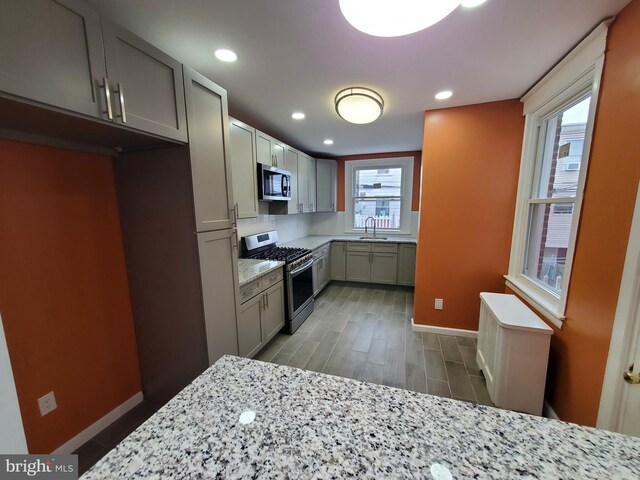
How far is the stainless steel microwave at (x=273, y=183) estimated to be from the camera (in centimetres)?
282

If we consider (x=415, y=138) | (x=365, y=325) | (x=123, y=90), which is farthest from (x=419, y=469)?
(x=415, y=138)

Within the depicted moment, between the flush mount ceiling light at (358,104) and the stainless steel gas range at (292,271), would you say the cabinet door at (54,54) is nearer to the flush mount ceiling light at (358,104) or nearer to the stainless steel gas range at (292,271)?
the flush mount ceiling light at (358,104)

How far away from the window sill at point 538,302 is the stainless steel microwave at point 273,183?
104 inches

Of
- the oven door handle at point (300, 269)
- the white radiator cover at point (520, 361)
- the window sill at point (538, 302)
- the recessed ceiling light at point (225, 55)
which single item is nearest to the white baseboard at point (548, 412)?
the white radiator cover at point (520, 361)

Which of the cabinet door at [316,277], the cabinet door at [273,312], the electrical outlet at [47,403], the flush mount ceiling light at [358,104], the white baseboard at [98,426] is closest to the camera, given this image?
the electrical outlet at [47,403]

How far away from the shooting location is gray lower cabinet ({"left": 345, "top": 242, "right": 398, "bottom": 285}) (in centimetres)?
438

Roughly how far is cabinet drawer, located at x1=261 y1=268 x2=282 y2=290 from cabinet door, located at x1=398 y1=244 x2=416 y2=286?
7.90 ft

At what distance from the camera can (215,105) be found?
5.72 feet

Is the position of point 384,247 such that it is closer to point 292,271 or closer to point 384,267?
point 384,267

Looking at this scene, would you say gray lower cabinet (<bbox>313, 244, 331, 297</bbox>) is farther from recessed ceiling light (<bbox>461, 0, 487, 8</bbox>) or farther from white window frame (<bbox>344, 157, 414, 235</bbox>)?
recessed ceiling light (<bbox>461, 0, 487, 8</bbox>)

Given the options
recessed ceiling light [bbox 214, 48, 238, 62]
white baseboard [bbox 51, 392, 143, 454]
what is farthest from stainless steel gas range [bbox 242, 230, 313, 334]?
recessed ceiling light [bbox 214, 48, 238, 62]

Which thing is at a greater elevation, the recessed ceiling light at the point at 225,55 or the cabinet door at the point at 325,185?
the recessed ceiling light at the point at 225,55

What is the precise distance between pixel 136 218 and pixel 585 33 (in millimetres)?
3030

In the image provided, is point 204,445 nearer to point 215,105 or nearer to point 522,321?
point 215,105
